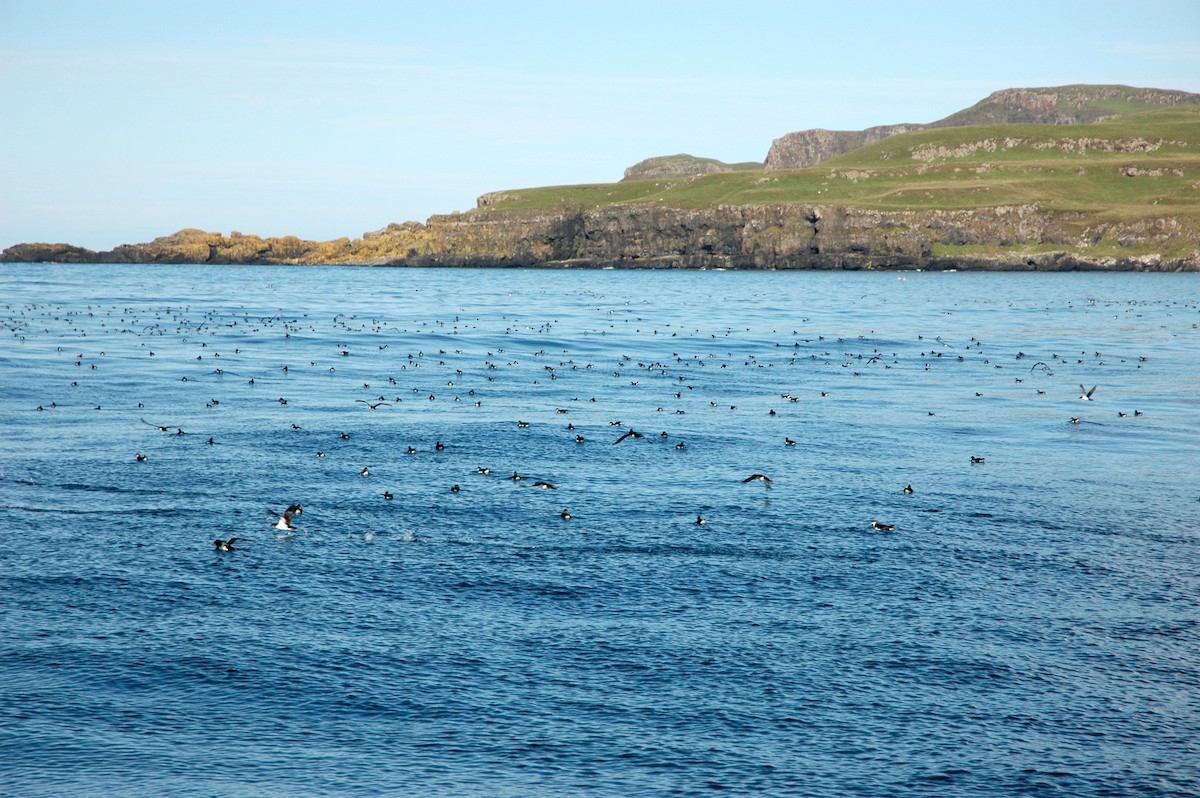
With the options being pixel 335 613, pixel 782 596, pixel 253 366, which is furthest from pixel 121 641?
pixel 253 366

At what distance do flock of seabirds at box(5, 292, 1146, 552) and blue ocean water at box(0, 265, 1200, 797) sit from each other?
0.66 m

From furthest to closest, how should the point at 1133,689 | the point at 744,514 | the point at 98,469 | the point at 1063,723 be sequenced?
1. the point at 98,469
2. the point at 744,514
3. the point at 1133,689
4. the point at 1063,723

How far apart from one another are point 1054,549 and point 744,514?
960 centimetres

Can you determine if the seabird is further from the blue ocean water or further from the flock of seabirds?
the blue ocean water

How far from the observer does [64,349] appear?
7412 cm

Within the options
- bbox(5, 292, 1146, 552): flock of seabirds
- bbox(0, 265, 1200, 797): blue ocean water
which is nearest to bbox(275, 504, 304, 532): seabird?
bbox(5, 292, 1146, 552): flock of seabirds

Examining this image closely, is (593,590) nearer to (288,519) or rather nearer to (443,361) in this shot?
(288,519)

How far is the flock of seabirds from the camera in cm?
3766

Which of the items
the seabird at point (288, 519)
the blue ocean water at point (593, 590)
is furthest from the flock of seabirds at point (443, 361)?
the blue ocean water at point (593, 590)

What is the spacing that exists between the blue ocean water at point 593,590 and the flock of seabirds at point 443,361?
659 mm

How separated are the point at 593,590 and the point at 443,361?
50.7 meters

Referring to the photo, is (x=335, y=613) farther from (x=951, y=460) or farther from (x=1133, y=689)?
(x=951, y=460)

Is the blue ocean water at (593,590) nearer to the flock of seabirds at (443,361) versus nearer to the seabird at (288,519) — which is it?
the seabird at (288,519)

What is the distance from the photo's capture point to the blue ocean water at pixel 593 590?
18.8 m
